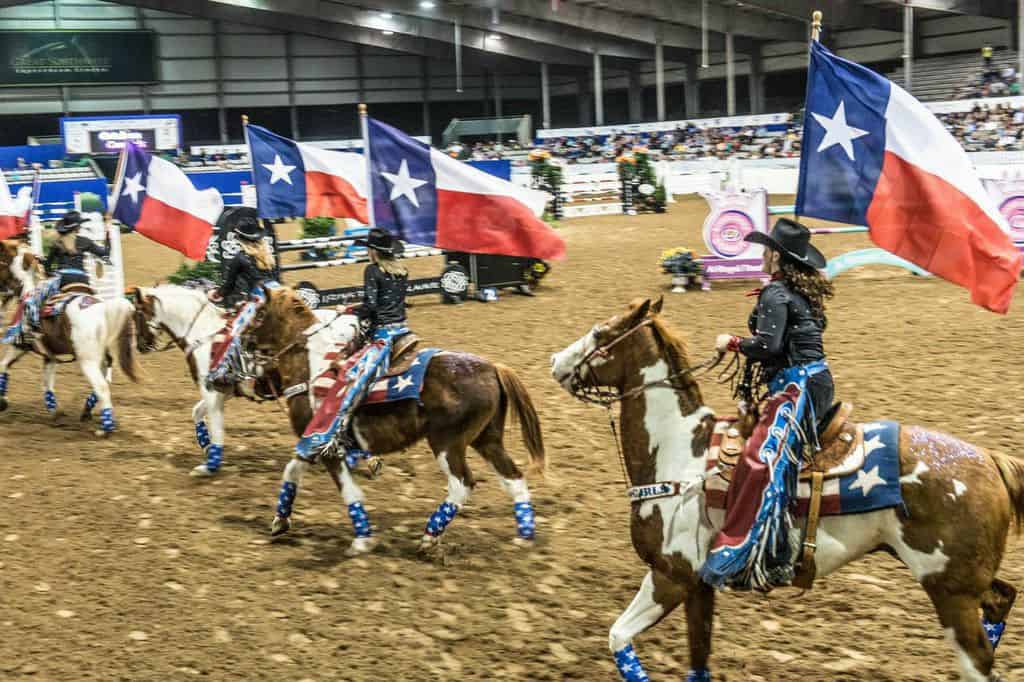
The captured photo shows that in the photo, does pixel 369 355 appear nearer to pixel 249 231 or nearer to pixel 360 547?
pixel 360 547

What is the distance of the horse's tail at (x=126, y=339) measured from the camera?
11.0 metres

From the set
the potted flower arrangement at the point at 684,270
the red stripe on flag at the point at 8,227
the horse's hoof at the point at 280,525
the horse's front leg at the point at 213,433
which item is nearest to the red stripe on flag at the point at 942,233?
the horse's hoof at the point at 280,525

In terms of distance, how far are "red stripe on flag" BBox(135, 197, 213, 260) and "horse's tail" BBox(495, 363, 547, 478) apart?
692 centimetres

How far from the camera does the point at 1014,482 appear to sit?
4.92 m

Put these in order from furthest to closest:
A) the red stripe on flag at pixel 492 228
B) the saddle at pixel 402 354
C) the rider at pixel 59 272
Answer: the rider at pixel 59 272 < the red stripe on flag at pixel 492 228 < the saddle at pixel 402 354

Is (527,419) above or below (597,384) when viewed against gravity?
below

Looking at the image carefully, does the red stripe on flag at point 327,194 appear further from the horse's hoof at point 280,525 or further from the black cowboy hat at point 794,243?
the black cowboy hat at point 794,243

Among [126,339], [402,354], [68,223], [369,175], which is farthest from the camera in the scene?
[68,223]

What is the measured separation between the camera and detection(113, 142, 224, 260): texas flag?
13102 mm

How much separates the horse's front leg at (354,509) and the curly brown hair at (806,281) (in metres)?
3.99

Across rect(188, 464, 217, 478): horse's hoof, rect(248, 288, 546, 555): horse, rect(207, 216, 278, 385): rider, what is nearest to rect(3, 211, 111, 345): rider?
rect(207, 216, 278, 385): rider

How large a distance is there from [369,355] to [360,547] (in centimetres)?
149

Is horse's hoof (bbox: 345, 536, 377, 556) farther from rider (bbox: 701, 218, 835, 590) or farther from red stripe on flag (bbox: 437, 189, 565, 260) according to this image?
rider (bbox: 701, 218, 835, 590)

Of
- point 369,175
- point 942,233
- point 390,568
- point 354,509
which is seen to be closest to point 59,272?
point 369,175
